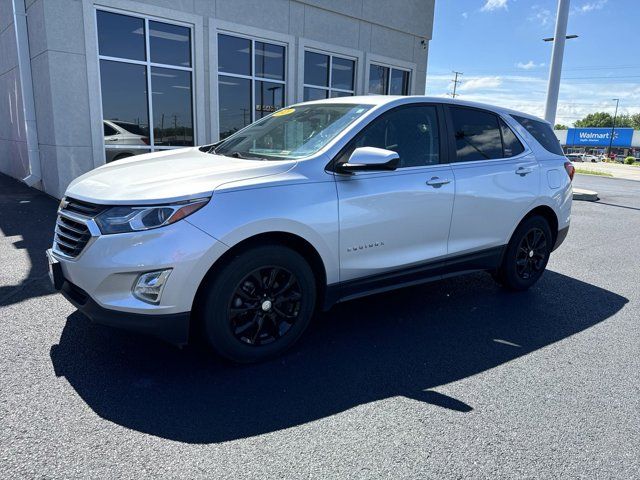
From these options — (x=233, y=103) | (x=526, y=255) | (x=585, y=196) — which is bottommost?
(x=585, y=196)

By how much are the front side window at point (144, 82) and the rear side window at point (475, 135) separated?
683 cm

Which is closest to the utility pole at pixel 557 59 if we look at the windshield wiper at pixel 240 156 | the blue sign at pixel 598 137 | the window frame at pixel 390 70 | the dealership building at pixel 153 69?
the window frame at pixel 390 70

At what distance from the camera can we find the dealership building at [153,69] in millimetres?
8422

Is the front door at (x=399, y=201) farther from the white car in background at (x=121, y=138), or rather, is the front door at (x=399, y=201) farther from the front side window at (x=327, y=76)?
the front side window at (x=327, y=76)

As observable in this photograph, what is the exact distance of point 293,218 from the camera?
10.6ft

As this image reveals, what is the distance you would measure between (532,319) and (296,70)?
Result: 350 inches

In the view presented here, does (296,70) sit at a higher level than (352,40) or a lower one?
lower

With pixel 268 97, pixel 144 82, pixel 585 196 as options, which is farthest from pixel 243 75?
pixel 585 196

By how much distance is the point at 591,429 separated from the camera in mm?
2773

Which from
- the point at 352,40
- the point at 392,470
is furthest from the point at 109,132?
the point at 392,470

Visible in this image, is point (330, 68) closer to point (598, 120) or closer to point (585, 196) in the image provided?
point (585, 196)

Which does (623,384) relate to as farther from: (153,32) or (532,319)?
(153,32)

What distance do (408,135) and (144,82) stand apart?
22.8ft

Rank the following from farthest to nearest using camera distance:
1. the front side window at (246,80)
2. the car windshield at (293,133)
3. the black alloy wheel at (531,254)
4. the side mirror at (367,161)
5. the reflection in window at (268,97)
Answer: the reflection in window at (268,97) → the front side window at (246,80) → the black alloy wheel at (531,254) → the car windshield at (293,133) → the side mirror at (367,161)
